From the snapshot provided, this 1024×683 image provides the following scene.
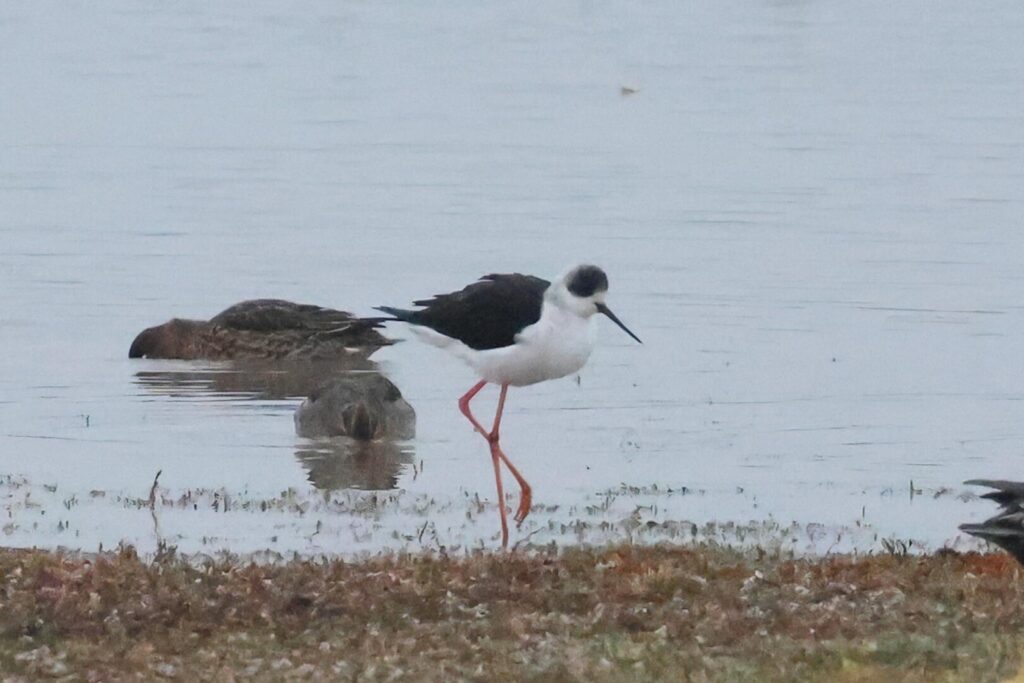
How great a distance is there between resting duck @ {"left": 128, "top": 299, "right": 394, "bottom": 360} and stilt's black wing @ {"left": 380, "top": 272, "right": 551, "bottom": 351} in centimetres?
579

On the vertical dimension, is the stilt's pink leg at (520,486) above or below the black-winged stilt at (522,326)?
below

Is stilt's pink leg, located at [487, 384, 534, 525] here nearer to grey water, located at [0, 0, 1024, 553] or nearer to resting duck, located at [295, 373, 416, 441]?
grey water, located at [0, 0, 1024, 553]


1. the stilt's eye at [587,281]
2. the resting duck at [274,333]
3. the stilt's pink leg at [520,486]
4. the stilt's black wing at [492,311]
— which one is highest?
the stilt's eye at [587,281]

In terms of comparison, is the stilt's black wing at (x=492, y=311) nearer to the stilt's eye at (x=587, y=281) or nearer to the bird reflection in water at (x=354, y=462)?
the stilt's eye at (x=587, y=281)

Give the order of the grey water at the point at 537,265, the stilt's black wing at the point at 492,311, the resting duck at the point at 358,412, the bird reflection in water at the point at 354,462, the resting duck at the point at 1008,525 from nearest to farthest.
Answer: the resting duck at the point at 1008,525 → the stilt's black wing at the point at 492,311 → the grey water at the point at 537,265 → the bird reflection in water at the point at 354,462 → the resting duck at the point at 358,412

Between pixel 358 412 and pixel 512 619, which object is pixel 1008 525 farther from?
pixel 358 412

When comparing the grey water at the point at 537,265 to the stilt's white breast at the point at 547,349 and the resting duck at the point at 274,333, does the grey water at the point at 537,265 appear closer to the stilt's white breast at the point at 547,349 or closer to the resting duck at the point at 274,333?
the resting duck at the point at 274,333

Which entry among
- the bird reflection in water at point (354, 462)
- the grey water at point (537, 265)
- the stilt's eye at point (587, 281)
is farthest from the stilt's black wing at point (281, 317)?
the stilt's eye at point (587, 281)

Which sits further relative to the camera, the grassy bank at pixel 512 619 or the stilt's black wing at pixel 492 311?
the stilt's black wing at pixel 492 311

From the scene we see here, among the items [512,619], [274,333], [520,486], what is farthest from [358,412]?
[512,619]

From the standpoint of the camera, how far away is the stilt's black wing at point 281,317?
60.2ft

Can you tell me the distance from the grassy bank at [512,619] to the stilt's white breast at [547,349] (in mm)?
2379

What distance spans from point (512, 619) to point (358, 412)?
246 inches

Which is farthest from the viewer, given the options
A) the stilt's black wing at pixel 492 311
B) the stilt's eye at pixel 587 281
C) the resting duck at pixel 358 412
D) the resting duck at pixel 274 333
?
the resting duck at pixel 274 333
